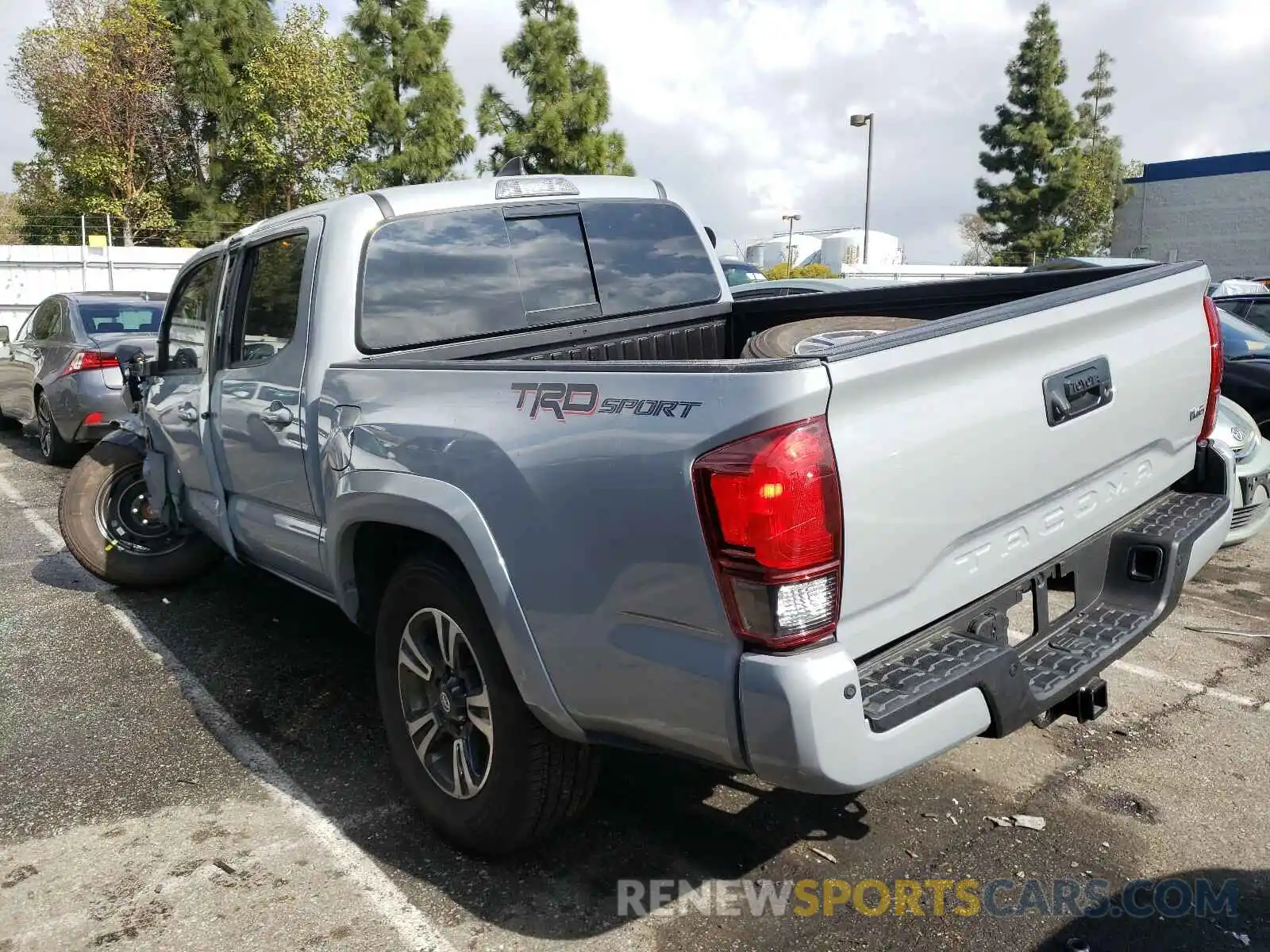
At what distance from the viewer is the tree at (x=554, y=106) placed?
2884 centimetres

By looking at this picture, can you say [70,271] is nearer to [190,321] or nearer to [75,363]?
[75,363]

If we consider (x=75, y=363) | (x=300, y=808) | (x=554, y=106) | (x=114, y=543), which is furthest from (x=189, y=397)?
(x=554, y=106)

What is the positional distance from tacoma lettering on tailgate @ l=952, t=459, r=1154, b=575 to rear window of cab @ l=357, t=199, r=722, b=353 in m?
1.99

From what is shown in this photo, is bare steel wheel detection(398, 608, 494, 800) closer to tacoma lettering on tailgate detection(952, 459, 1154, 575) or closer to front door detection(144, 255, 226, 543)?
tacoma lettering on tailgate detection(952, 459, 1154, 575)

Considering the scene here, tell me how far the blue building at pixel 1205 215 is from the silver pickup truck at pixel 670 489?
45657mm


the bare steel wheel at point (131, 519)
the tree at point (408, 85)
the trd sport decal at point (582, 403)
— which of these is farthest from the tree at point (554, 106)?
the trd sport decal at point (582, 403)

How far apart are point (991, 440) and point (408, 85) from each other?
32795 mm

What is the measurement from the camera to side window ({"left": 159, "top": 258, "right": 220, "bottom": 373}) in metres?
4.52

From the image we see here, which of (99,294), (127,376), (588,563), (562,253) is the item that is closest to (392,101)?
(99,294)

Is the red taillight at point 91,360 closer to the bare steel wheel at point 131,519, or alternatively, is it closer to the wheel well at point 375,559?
the bare steel wheel at point 131,519

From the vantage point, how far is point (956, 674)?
7.12 feet

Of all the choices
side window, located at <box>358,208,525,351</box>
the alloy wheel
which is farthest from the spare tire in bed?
the alloy wheel

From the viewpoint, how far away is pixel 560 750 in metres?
2.65

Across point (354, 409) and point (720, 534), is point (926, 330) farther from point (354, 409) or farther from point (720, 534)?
point (354, 409)
